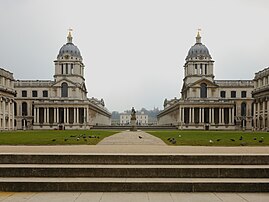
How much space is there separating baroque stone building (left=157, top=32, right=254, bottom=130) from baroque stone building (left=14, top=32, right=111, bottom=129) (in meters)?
31.6

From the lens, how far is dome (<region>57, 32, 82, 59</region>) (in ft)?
411

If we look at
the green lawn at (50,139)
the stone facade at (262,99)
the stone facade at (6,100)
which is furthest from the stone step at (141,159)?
the stone facade at (262,99)

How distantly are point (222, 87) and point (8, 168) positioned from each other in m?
121

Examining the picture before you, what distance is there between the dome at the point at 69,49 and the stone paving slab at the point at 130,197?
383 ft

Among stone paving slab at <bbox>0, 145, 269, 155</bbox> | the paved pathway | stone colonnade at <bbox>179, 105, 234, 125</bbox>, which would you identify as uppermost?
stone colonnade at <bbox>179, 105, 234, 125</bbox>

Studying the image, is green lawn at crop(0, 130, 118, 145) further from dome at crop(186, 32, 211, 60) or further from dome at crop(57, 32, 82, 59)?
dome at crop(186, 32, 211, 60)

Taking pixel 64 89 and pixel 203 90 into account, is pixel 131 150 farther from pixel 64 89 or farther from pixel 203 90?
pixel 64 89

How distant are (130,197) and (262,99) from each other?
8785cm

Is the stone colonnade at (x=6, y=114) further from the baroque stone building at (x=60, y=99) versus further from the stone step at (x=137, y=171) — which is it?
the stone step at (x=137, y=171)

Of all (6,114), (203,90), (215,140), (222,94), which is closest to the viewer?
(215,140)

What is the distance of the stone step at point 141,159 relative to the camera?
1453 centimetres

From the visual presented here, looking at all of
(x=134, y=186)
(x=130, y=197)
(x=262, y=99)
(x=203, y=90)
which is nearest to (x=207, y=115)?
(x=203, y=90)

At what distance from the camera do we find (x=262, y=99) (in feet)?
305

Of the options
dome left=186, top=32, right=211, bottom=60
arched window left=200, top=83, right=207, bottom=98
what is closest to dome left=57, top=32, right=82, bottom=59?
dome left=186, top=32, right=211, bottom=60
